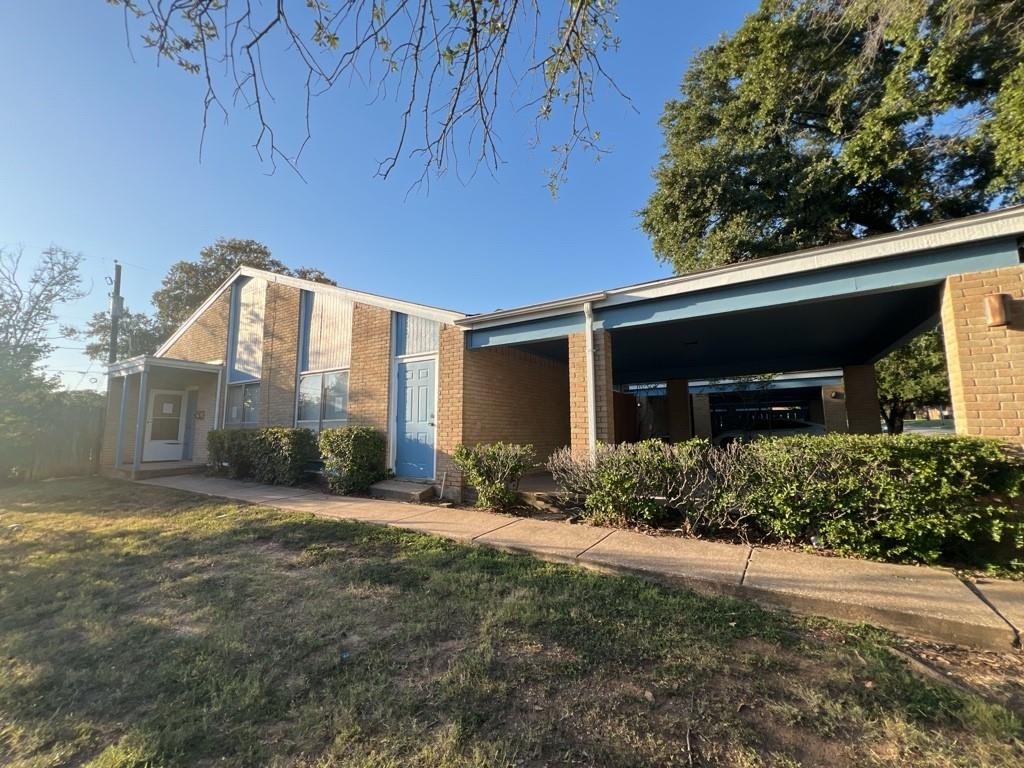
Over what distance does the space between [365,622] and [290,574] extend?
1.46m

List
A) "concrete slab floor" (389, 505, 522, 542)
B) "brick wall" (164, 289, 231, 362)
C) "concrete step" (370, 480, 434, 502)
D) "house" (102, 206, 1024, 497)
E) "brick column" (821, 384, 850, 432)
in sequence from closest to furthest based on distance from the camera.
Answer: "house" (102, 206, 1024, 497) → "concrete slab floor" (389, 505, 522, 542) → "concrete step" (370, 480, 434, 502) → "brick wall" (164, 289, 231, 362) → "brick column" (821, 384, 850, 432)

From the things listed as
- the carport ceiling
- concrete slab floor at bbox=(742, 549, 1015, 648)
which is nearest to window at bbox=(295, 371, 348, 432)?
the carport ceiling

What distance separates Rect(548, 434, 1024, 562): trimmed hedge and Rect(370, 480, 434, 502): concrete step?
3328 mm

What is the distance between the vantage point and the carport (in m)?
4.20

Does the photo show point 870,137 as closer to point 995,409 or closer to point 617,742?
point 995,409

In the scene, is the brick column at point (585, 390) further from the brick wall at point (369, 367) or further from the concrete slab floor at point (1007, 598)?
the brick wall at point (369, 367)

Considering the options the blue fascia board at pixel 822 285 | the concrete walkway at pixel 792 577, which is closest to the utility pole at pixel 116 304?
the concrete walkway at pixel 792 577

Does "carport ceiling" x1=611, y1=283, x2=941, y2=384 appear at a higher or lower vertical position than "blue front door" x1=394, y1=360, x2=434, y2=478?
higher

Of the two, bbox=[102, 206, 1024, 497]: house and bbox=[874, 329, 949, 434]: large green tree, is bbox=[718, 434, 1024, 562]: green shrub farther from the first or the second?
bbox=[874, 329, 949, 434]: large green tree

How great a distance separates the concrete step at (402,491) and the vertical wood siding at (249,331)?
5.74 m

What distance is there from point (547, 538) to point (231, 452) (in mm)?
8751

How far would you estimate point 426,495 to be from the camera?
7613mm

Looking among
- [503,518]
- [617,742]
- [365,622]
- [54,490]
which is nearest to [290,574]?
[365,622]

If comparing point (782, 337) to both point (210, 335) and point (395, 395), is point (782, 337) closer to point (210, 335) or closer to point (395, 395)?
point (395, 395)
